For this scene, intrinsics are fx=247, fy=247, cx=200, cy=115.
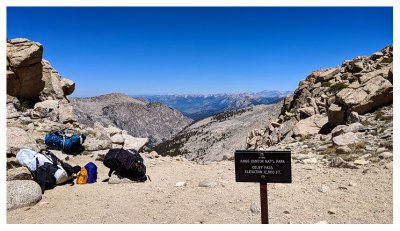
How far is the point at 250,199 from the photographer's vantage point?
→ 7875mm

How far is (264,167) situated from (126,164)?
6.54 metres

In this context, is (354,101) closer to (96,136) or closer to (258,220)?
(258,220)

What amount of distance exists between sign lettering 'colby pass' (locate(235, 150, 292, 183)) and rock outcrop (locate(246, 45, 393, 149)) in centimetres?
936

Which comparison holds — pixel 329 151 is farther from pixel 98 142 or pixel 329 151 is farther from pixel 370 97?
pixel 98 142

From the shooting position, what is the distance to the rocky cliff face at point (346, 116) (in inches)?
500

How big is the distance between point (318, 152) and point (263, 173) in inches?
363

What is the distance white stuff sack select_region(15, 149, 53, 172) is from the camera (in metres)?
9.17

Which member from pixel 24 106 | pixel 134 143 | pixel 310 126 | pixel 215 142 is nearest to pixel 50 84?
pixel 24 106

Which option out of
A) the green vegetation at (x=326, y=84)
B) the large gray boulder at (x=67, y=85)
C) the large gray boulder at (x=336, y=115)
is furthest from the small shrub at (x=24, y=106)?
the green vegetation at (x=326, y=84)

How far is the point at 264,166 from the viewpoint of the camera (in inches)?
215

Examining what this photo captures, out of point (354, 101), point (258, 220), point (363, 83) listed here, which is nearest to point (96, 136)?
point (258, 220)

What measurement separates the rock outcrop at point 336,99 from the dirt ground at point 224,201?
5041 mm

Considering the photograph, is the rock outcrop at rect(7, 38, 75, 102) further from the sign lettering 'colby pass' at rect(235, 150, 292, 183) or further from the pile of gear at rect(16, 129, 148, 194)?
the sign lettering 'colby pass' at rect(235, 150, 292, 183)

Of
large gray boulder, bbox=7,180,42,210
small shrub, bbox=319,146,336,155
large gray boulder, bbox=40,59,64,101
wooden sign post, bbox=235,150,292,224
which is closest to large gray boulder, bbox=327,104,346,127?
small shrub, bbox=319,146,336,155
